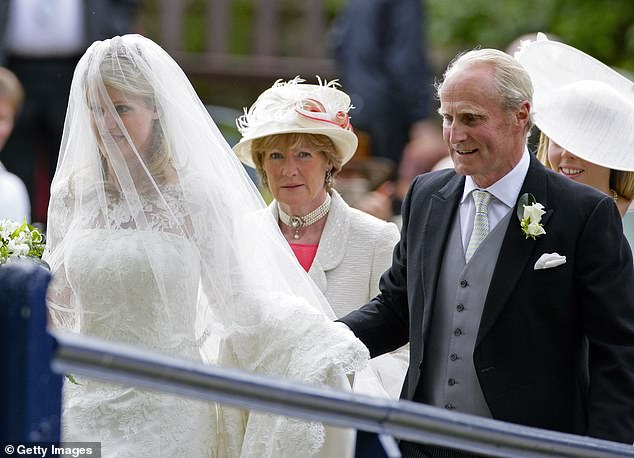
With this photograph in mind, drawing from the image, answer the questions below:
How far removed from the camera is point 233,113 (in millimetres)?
14297

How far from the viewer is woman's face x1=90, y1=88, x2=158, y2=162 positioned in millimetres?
5078

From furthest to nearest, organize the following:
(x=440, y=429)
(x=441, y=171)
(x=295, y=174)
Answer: (x=295, y=174), (x=441, y=171), (x=440, y=429)

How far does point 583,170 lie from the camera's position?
222 inches

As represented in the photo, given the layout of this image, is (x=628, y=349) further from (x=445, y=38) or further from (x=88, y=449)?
(x=445, y=38)

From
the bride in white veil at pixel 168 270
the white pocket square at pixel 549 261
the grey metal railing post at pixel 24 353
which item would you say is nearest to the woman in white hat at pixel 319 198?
the bride in white veil at pixel 168 270

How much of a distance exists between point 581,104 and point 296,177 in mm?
1199

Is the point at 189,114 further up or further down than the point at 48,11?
further up

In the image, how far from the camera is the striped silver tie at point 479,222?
15.4 ft

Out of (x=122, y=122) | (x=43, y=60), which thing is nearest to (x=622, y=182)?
(x=122, y=122)

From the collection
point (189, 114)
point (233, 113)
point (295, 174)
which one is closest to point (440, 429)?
point (189, 114)

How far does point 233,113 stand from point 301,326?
31.1ft

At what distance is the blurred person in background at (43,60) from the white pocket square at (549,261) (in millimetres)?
6355

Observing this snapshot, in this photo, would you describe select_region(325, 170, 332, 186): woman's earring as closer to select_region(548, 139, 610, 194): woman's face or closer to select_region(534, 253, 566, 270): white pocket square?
select_region(548, 139, 610, 194): woman's face

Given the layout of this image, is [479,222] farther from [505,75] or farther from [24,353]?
[24,353]
